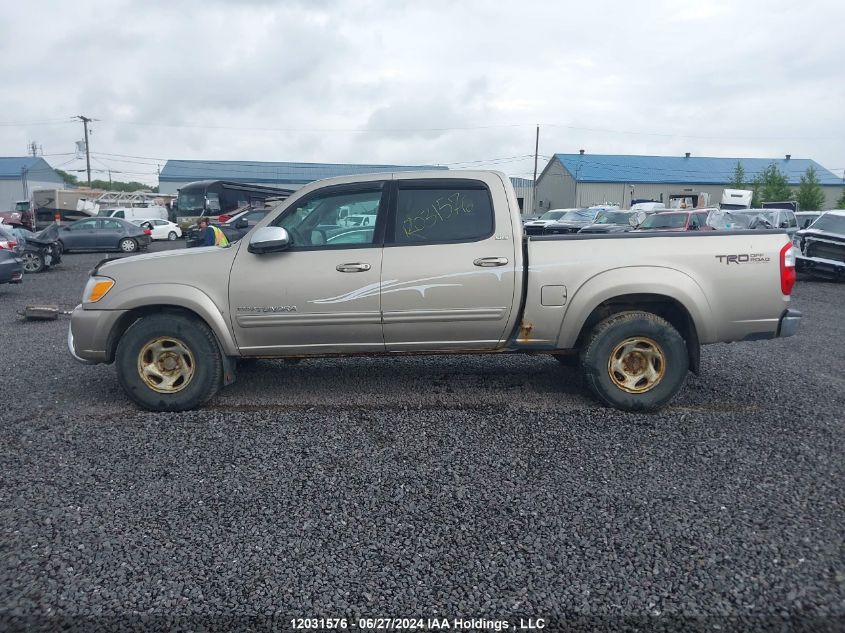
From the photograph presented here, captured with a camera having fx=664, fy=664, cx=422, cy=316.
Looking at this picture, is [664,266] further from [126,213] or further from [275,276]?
[126,213]

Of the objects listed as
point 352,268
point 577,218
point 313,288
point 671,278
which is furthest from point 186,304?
point 577,218

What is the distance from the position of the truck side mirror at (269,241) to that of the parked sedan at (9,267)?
10.2m

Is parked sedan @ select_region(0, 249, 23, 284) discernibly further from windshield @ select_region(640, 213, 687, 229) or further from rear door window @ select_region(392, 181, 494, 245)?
windshield @ select_region(640, 213, 687, 229)

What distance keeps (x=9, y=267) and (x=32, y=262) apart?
5725 millimetres

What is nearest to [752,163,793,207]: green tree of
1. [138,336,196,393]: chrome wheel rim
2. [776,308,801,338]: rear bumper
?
[776,308,801,338]: rear bumper

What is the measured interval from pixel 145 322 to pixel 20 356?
348 centimetres

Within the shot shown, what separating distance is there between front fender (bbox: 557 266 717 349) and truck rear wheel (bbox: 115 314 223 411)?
2.88 metres

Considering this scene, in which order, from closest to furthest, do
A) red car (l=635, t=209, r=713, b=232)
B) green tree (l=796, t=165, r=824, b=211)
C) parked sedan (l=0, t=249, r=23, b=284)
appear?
1. parked sedan (l=0, t=249, r=23, b=284)
2. red car (l=635, t=209, r=713, b=232)
3. green tree (l=796, t=165, r=824, b=211)

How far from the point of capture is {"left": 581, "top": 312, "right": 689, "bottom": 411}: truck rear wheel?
16.9 ft

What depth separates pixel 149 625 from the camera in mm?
2709

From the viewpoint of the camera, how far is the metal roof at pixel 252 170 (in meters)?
67.4

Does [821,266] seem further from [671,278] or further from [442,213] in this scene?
[442,213]

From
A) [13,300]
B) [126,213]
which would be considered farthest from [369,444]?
[126,213]

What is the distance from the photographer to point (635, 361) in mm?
5289
